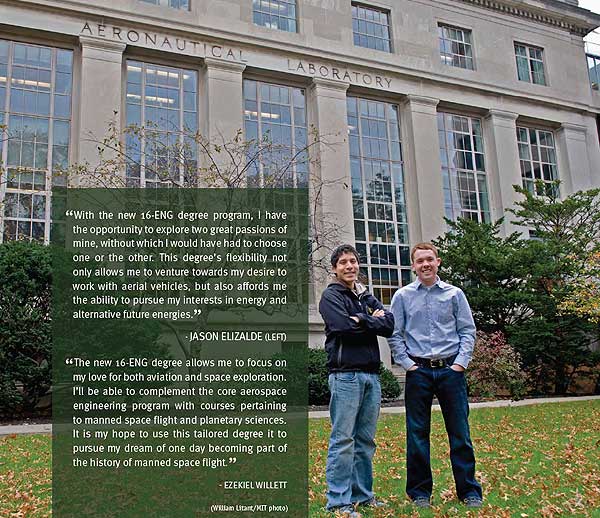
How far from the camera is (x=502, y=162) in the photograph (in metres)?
24.8

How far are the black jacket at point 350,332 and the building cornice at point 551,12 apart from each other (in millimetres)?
24772

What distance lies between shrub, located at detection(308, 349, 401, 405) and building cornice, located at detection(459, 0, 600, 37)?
58.5 feet

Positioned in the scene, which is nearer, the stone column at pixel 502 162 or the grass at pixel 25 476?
the grass at pixel 25 476

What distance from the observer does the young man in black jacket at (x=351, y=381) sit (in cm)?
456

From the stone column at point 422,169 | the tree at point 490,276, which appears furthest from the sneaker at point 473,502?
the stone column at point 422,169

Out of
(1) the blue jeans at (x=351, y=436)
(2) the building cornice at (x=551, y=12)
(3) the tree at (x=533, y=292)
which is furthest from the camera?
(2) the building cornice at (x=551, y=12)

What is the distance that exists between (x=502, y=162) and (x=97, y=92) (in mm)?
16094

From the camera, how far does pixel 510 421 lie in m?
11.0

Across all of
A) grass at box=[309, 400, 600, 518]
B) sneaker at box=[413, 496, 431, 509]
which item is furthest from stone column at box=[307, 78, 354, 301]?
sneaker at box=[413, 496, 431, 509]

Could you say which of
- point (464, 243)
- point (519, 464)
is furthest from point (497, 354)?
point (519, 464)

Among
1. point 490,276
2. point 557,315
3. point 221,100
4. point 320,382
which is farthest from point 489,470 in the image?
point 221,100

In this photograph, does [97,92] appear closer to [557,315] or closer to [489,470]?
[557,315]

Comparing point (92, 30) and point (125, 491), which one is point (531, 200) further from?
point (125, 491)

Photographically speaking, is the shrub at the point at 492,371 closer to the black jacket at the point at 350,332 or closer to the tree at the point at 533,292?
the tree at the point at 533,292
